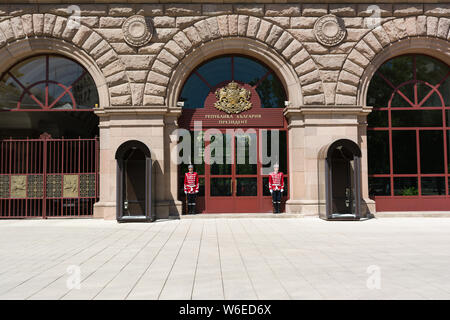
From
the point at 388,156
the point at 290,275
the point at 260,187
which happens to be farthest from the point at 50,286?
the point at 388,156

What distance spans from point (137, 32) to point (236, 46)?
3256mm

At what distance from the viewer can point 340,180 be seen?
505 inches

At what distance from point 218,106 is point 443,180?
8111 millimetres

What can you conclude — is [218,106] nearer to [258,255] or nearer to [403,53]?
[403,53]


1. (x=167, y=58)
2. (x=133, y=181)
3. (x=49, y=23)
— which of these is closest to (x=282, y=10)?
(x=167, y=58)

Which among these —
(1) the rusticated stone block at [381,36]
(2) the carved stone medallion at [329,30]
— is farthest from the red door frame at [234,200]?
(1) the rusticated stone block at [381,36]

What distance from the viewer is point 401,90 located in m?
13.8

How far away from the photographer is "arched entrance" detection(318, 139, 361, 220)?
39.3 ft

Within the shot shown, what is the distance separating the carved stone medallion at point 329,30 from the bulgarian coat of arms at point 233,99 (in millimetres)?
2998

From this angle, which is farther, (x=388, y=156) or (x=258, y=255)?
(x=388, y=156)

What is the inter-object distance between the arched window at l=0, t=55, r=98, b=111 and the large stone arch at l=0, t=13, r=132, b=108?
601 mm

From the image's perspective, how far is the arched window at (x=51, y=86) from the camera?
1353cm

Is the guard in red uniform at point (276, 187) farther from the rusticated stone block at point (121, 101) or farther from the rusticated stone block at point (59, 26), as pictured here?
the rusticated stone block at point (59, 26)

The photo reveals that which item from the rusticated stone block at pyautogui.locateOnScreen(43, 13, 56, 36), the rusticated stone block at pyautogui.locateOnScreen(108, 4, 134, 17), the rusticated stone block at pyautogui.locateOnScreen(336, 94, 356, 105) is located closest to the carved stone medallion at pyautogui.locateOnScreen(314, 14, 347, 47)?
the rusticated stone block at pyautogui.locateOnScreen(336, 94, 356, 105)
